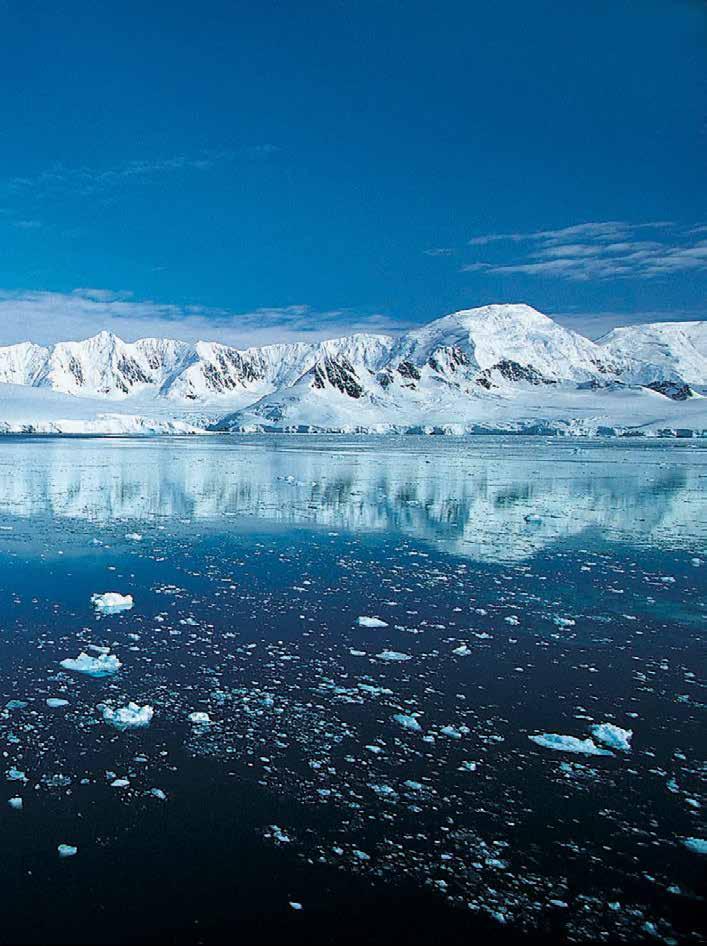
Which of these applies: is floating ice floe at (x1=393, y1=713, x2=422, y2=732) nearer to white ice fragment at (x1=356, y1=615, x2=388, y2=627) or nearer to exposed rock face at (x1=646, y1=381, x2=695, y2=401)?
white ice fragment at (x1=356, y1=615, x2=388, y2=627)

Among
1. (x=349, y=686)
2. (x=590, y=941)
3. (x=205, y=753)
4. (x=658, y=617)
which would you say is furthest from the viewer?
(x=658, y=617)

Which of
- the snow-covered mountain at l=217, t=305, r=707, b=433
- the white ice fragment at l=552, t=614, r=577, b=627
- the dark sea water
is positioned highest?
the snow-covered mountain at l=217, t=305, r=707, b=433

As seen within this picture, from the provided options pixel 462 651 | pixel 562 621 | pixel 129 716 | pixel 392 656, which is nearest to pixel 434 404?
pixel 562 621

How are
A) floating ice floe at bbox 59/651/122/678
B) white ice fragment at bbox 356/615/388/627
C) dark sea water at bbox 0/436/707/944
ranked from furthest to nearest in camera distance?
white ice fragment at bbox 356/615/388/627, floating ice floe at bbox 59/651/122/678, dark sea water at bbox 0/436/707/944

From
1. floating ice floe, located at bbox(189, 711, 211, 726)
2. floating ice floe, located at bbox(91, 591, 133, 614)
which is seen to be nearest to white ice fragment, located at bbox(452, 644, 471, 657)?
floating ice floe, located at bbox(189, 711, 211, 726)

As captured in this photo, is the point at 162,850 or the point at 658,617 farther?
the point at 658,617

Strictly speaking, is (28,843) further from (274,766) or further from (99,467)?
(99,467)

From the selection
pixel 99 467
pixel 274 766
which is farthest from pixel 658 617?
pixel 99 467

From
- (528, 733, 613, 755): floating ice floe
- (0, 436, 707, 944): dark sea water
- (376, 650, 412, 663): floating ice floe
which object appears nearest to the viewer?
(0, 436, 707, 944): dark sea water
